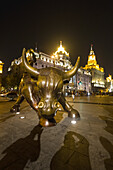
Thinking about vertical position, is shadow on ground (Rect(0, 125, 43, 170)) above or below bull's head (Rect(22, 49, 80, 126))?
below

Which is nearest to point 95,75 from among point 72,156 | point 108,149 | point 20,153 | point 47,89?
point 47,89

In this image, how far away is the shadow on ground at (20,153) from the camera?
127 centimetres

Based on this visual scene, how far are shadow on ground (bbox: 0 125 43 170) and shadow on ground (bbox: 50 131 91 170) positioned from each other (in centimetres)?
38

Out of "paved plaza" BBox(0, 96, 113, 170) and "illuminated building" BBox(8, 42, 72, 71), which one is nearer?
"paved plaza" BBox(0, 96, 113, 170)

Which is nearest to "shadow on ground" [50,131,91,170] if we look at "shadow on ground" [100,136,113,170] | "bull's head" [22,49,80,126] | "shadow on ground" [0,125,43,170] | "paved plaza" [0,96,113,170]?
"paved plaza" [0,96,113,170]

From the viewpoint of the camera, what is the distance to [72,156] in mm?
1461

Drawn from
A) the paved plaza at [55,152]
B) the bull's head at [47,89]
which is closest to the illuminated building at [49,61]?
the bull's head at [47,89]

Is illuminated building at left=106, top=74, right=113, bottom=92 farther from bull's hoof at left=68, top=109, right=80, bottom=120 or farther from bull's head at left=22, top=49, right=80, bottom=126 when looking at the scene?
bull's head at left=22, top=49, right=80, bottom=126

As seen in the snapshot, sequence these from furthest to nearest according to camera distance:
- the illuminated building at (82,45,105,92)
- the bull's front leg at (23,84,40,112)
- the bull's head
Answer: the illuminated building at (82,45,105,92), the bull's front leg at (23,84,40,112), the bull's head

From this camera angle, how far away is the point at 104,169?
120 centimetres

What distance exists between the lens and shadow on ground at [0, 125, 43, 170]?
1.27 meters

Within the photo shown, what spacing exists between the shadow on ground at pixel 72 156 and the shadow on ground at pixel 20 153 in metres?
0.38

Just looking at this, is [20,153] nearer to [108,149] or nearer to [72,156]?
[72,156]

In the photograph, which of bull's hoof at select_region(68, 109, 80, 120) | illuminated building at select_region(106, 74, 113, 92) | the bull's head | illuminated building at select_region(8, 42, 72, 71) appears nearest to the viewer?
the bull's head
